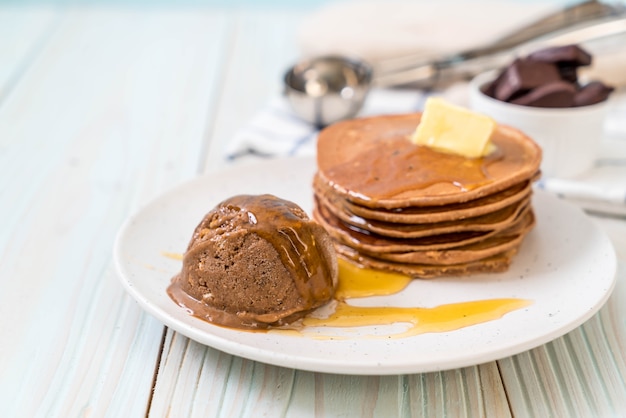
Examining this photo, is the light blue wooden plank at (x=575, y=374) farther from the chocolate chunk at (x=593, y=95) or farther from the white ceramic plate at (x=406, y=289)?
the chocolate chunk at (x=593, y=95)

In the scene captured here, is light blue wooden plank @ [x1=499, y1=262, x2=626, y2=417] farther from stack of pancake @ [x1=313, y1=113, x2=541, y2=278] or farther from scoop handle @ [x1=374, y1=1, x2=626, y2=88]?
scoop handle @ [x1=374, y1=1, x2=626, y2=88]

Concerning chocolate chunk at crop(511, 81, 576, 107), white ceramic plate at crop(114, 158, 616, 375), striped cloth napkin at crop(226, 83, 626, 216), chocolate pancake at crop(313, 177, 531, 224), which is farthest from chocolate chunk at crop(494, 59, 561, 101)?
chocolate pancake at crop(313, 177, 531, 224)

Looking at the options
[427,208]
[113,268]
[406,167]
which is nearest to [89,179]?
[113,268]

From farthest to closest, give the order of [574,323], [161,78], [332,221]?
[161,78] → [332,221] → [574,323]

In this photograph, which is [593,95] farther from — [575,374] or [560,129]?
[575,374]

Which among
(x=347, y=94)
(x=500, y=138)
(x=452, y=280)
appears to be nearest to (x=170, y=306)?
(x=452, y=280)

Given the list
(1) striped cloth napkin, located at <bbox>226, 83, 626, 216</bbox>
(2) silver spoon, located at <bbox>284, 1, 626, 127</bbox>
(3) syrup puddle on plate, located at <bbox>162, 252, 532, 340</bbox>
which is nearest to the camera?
(3) syrup puddle on plate, located at <bbox>162, 252, 532, 340</bbox>

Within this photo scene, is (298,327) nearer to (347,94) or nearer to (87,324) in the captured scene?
(87,324)
